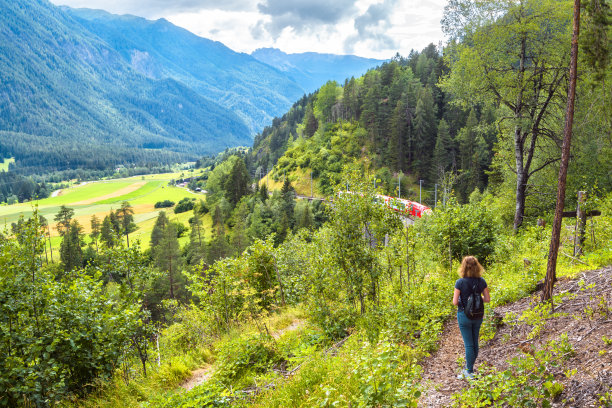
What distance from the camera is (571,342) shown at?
5613mm

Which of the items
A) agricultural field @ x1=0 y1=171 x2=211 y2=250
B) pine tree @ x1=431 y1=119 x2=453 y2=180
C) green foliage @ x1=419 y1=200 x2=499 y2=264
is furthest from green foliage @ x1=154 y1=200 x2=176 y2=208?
green foliage @ x1=419 y1=200 x2=499 y2=264

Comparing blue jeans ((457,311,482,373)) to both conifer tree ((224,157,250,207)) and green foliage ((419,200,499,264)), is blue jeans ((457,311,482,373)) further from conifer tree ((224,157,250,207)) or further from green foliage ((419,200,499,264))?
conifer tree ((224,157,250,207))

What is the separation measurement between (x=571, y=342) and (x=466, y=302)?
1660 millimetres

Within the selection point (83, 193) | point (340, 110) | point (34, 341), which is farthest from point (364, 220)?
point (83, 193)

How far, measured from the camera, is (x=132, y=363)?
8453 mm

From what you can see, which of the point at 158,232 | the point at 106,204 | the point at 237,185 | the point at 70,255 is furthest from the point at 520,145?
the point at 106,204

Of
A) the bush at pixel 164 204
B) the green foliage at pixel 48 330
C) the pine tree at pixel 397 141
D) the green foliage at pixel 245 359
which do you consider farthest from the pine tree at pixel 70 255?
the bush at pixel 164 204

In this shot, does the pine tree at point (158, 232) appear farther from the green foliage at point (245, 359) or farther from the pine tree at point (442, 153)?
the green foliage at point (245, 359)

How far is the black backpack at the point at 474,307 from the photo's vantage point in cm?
593

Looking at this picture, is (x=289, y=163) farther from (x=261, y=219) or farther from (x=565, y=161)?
(x=565, y=161)

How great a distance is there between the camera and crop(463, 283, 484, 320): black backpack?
5930mm

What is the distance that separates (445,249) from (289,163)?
3433 inches

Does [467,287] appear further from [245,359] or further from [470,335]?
[245,359]

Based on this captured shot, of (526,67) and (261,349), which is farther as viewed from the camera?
(526,67)
